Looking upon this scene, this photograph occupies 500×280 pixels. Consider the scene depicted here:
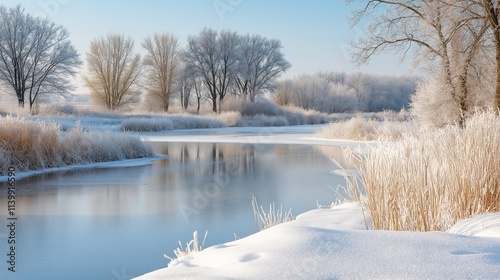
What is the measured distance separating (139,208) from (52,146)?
16.1 ft

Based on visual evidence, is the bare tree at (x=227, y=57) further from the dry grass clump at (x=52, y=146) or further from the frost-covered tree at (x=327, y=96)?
the dry grass clump at (x=52, y=146)

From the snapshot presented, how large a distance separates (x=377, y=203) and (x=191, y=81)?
1504 inches

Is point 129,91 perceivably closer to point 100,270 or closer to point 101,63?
point 101,63

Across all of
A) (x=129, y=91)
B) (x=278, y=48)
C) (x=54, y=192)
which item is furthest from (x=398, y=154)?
(x=278, y=48)

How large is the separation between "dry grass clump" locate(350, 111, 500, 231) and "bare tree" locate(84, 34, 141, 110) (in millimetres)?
35279

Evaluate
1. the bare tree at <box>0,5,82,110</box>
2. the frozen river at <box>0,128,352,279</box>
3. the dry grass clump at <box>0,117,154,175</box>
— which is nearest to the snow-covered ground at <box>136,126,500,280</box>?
the frozen river at <box>0,128,352,279</box>

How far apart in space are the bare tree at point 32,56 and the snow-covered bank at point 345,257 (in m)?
29.5

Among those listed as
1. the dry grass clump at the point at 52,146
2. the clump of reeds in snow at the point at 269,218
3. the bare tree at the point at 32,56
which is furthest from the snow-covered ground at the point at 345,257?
the bare tree at the point at 32,56

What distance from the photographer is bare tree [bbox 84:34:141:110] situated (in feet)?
121

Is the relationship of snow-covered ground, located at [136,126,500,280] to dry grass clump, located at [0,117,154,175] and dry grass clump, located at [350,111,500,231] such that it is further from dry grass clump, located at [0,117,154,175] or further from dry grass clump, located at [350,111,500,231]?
dry grass clump, located at [0,117,154,175]

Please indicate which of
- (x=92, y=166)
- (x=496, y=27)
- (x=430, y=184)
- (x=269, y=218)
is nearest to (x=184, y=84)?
(x=92, y=166)

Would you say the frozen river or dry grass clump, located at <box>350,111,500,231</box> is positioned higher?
dry grass clump, located at <box>350,111,500,231</box>

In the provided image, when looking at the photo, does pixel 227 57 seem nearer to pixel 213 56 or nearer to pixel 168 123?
pixel 213 56

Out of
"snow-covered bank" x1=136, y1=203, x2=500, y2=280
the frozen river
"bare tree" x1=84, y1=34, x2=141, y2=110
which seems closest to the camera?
"snow-covered bank" x1=136, y1=203, x2=500, y2=280
